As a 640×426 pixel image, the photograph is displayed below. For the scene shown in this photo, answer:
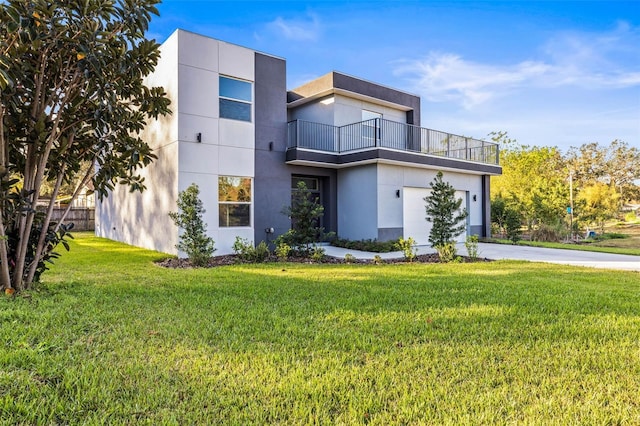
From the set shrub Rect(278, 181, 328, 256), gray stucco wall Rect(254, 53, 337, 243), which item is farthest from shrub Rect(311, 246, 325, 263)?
gray stucco wall Rect(254, 53, 337, 243)

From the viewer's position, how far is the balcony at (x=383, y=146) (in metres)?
12.9

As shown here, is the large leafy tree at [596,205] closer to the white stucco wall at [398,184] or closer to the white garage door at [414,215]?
the white stucco wall at [398,184]

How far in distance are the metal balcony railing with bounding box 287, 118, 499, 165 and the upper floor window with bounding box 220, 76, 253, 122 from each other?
5.80 ft

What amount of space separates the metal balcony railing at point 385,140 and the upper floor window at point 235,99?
1.77 m

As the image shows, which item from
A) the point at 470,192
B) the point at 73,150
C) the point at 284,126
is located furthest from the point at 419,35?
the point at 73,150

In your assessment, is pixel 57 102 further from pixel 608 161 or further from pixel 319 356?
pixel 608 161

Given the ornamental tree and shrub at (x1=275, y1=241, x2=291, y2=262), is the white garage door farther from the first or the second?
shrub at (x1=275, y1=241, x2=291, y2=262)

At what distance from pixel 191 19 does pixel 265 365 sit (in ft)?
37.3

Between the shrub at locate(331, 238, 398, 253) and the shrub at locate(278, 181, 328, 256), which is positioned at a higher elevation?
the shrub at locate(278, 181, 328, 256)

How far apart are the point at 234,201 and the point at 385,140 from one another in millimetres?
6630

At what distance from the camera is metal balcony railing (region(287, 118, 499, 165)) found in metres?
13.7

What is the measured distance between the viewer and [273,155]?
12.4m

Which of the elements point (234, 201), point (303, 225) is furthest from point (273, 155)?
point (303, 225)

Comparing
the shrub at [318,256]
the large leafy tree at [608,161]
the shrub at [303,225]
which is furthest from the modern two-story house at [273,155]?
the large leafy tree at [608,161]
